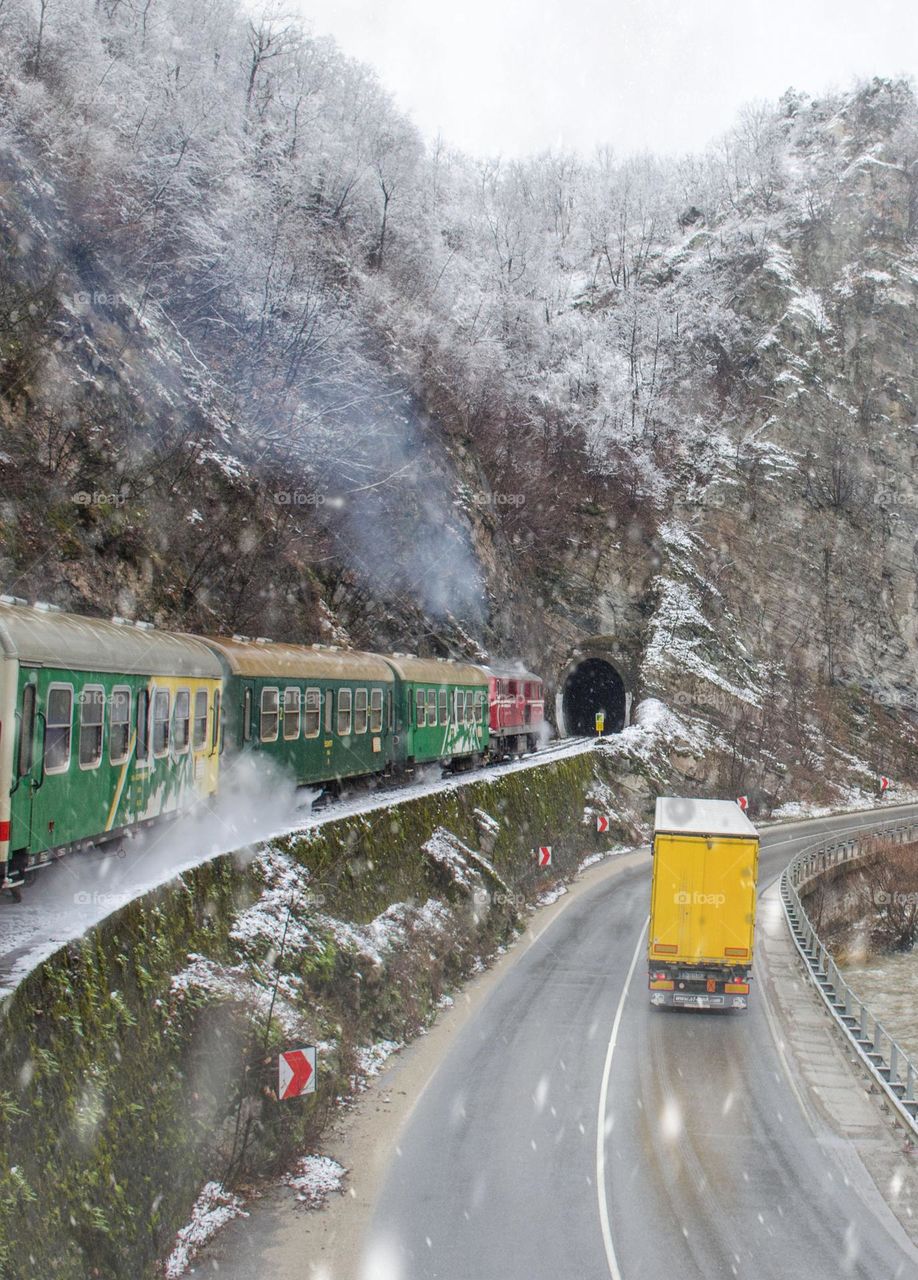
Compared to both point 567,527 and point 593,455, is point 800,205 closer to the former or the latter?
point 593,455

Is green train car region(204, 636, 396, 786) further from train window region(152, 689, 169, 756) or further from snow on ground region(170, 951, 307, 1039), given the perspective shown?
snow on ground region(170, 951, 307, 1039)

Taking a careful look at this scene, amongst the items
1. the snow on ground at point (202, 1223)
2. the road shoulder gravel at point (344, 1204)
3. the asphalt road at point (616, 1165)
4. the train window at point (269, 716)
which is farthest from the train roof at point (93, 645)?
the asphalt road at point (616, 1165)

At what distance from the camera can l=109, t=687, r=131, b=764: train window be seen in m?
13.9

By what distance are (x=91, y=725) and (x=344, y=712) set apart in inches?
465

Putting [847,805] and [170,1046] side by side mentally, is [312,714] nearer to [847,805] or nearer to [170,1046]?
[170,1046]

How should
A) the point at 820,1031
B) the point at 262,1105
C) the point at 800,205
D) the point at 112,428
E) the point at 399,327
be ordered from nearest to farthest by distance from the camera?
the point at 262,1105, the point at 820,1031, the point at 112,428, the point at 399,327, the point at 800,205

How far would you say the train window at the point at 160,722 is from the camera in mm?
15688

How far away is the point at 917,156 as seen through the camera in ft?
259

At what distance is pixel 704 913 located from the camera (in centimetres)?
2142

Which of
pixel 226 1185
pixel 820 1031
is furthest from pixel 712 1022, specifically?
pixel 226 1185

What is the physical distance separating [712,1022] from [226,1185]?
1237 cm

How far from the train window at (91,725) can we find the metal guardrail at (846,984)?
12.9 metres

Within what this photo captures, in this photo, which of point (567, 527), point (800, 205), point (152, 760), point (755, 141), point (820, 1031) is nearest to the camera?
point (152, 760)

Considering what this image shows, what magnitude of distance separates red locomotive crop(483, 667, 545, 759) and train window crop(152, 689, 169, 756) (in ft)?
74.2
